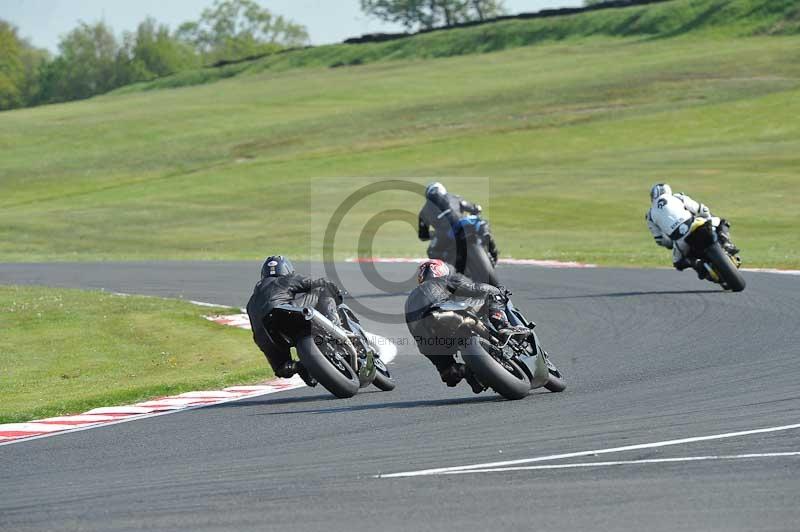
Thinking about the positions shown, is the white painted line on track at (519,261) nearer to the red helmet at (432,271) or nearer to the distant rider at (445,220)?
the distant rider at (445,220)

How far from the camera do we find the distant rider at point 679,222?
1967 cm

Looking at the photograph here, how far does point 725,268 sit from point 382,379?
28.4 feet

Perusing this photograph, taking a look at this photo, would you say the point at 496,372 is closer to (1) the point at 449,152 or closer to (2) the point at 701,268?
(2) the point at 701,268

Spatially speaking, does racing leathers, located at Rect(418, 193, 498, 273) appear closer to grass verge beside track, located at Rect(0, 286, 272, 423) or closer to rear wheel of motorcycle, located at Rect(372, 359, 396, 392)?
grass verge beside track, located at Rect(0, 286, 272, 423)

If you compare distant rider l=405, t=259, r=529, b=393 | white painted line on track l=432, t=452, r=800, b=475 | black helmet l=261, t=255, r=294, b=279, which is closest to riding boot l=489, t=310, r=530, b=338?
distant rider l=405, t=259, r=529, b=393

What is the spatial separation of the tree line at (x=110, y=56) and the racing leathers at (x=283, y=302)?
139 m

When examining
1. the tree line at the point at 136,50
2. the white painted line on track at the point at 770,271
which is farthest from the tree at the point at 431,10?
the white painted line on track at the point at 770,271

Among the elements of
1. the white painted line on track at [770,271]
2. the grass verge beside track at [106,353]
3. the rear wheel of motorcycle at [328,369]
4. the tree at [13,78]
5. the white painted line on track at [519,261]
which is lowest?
the white painted line on track at [519,261]

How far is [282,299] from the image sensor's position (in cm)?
1161

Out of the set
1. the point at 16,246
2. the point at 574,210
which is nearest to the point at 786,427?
the point at 574,210

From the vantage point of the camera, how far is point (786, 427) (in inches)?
352

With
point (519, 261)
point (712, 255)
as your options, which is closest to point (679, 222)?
point (712, 255)

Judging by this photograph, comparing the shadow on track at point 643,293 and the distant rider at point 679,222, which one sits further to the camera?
the shadow on track at point 643,293

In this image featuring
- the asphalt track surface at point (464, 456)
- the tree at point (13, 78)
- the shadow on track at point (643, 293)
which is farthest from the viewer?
the tree at point (13, 78)
